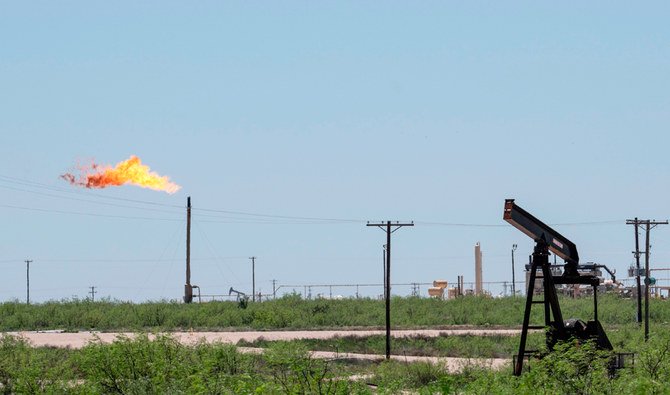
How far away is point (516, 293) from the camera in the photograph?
283ft

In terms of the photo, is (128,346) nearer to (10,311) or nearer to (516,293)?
(10,311)

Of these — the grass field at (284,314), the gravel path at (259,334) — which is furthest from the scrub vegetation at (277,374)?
the grass field at (284,314)

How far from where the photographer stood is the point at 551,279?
31.7 meters

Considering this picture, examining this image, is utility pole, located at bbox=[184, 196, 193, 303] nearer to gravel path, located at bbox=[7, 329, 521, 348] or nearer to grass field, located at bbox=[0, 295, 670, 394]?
Answer: grass field, located at bbox=[0, 295, 670, 394]

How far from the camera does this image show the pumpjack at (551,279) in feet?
102

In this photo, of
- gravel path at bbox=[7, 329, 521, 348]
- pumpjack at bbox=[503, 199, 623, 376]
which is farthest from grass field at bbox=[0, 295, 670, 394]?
gravel path at bbox=[7, 329, 521, 348]

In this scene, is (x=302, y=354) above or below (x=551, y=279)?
below

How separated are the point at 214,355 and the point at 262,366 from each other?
526 cm

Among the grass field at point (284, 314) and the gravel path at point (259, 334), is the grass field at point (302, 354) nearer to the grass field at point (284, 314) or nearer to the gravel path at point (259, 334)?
the grass field at point (284, 314)

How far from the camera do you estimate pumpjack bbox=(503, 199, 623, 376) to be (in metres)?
31.0

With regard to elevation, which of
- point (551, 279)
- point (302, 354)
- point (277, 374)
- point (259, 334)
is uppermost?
point (551, 279)

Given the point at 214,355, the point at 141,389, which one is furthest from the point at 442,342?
the point at 141,389

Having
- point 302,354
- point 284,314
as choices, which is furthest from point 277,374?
point 284,314

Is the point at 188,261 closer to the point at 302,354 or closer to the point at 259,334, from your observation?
the point at 259,334
